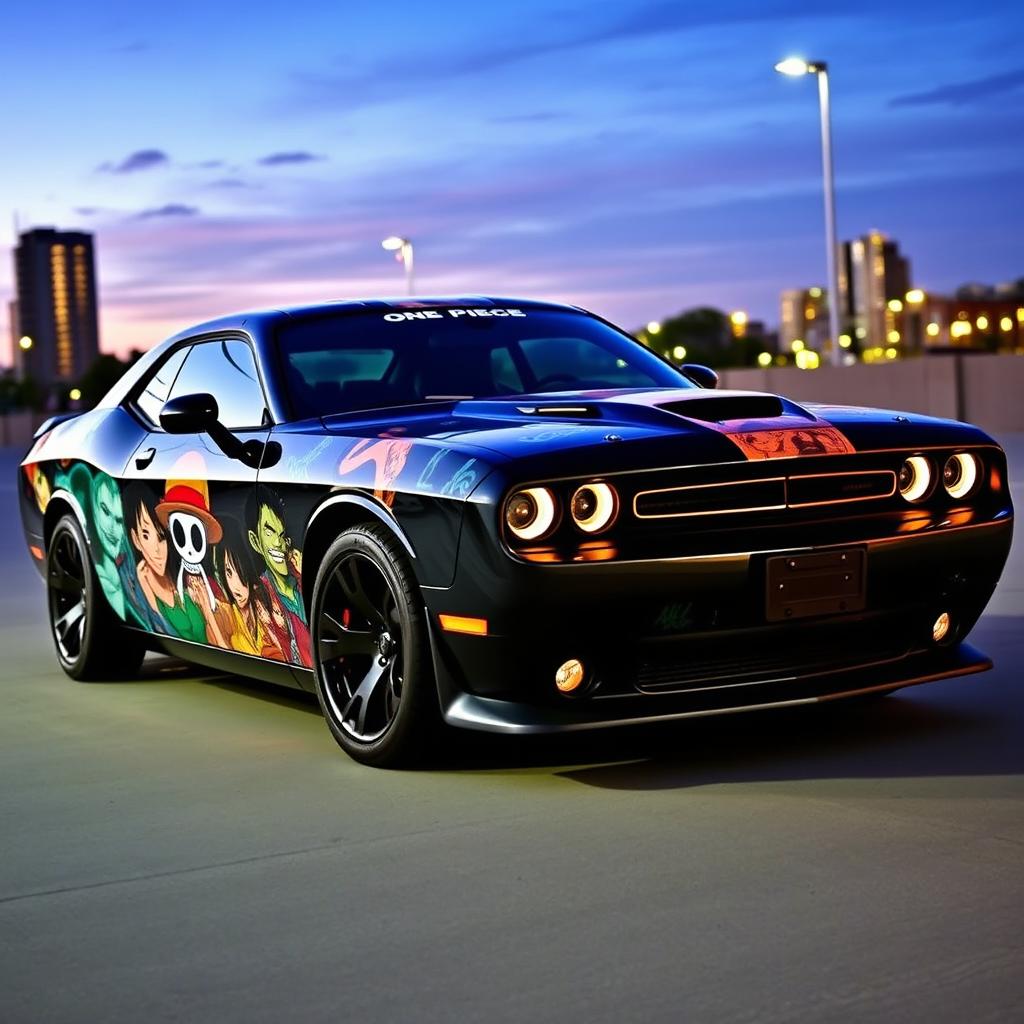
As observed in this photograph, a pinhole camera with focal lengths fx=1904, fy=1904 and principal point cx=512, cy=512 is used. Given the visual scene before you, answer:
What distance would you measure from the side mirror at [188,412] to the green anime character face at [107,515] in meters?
0.94

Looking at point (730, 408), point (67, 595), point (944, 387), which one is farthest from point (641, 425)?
point (944, 387)

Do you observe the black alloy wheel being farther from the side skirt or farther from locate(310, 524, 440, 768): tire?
locate(310, 524, 440, 768): tire

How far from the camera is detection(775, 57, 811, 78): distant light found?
115ft

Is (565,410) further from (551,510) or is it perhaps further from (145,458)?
(145,458)

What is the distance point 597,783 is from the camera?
508cm

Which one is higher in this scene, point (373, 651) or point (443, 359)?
point (443, 359)

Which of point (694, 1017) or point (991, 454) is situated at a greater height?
point (991, 454)

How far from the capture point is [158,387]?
23.8 feet

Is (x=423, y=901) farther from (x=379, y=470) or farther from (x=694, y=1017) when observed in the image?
(x=379, y=470)

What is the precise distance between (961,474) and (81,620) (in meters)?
3.67

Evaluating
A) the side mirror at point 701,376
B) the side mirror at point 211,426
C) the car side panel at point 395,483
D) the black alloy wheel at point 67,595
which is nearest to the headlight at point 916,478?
the car side panel at point 395,483

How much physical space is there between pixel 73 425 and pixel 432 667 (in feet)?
10.4

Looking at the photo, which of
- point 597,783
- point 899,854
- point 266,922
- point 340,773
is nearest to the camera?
point 266,922

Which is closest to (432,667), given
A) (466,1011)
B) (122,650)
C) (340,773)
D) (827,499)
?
(340,773)
